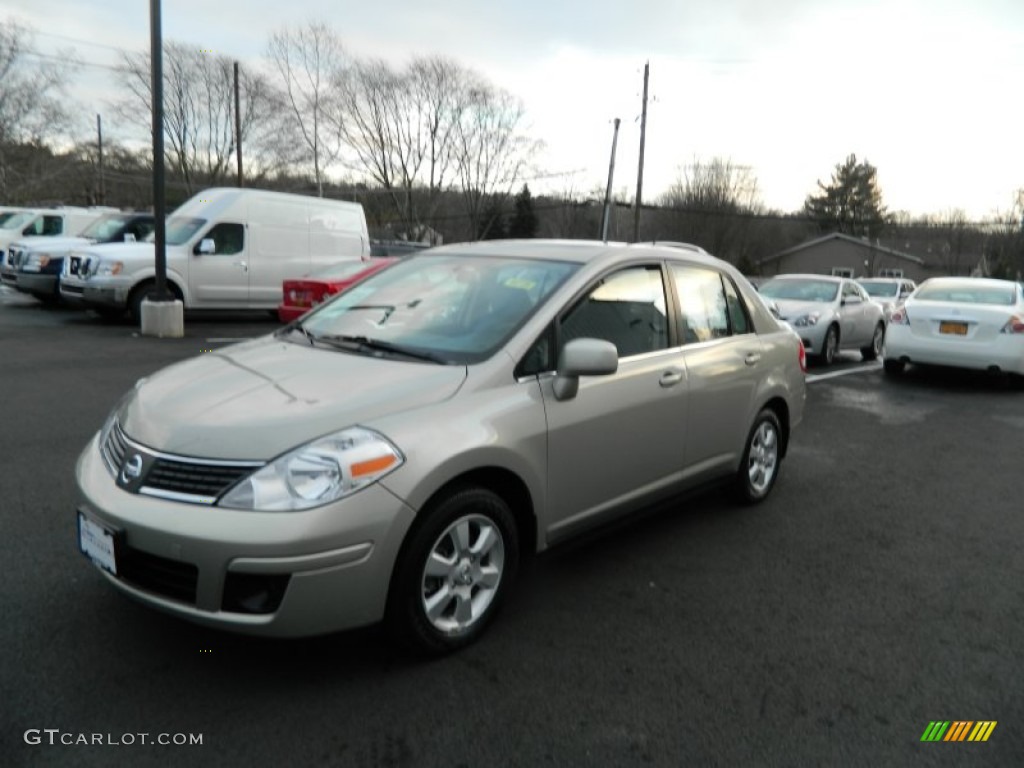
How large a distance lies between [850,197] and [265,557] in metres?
88.1

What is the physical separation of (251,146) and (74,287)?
33.9 metres

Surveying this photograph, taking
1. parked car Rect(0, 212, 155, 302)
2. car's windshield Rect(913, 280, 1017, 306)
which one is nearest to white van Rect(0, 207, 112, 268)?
parked car Rect(0, 212, 155, 302)

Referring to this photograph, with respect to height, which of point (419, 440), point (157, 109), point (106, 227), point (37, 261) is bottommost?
point (419, 440)

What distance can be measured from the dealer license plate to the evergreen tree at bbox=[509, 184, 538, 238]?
161 ft

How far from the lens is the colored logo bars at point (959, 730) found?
8.70ft

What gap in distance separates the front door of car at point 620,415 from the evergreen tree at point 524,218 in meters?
47.9

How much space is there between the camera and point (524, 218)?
176 feet

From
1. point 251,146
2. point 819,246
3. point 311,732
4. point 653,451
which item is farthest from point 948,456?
point 819,246

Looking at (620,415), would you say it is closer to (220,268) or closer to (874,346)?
(220,268)

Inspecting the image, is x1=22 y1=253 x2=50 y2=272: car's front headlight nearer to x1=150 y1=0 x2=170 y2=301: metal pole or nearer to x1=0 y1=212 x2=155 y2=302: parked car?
x1=0 y1=212 x2=155 y2=302: parked car

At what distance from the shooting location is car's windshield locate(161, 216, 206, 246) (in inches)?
A: 518

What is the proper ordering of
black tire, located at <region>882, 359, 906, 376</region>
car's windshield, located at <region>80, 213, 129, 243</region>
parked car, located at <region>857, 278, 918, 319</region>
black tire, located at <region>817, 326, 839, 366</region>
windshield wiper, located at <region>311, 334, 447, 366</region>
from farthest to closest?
1. parked car, located at <region>857, 278, 918, 319</region>
2. car's windshield, located at <region>80, 213, 129, 243</region>
3. black tire, located at <region>817, 326, 839, 366</region>
4. black tire, located at <region>882, 359, 906, 376</region>
5. windshield wiper, located at <region>311, 334, 447, 366</region>

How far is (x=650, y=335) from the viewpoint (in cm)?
399

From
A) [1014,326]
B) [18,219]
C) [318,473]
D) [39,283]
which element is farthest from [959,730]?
[18,219]
